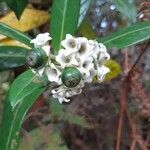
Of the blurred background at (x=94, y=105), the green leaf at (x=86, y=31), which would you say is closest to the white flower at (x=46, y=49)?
the blurred background at (x=94, y=105)

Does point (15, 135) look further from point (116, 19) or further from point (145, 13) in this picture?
point (116, 19)

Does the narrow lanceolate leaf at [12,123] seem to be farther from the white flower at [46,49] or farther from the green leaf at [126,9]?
the green leaf at [126,9]

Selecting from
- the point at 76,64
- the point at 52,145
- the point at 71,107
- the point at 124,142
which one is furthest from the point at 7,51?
the point at 124,142

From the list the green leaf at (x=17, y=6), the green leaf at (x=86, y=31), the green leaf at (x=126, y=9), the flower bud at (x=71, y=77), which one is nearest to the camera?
the flower bud at (x=71, y=77)

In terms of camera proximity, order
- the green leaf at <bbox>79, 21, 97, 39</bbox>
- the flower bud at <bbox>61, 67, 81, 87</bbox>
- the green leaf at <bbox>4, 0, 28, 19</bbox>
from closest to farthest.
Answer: the flower bud at <bbox>61, 67, 81, 87</bbox> < the green leaf at <bbox>4, 0, 28, 19</bbox> < the green leaf at <bbox>79, 21, 97, 39</bbox>

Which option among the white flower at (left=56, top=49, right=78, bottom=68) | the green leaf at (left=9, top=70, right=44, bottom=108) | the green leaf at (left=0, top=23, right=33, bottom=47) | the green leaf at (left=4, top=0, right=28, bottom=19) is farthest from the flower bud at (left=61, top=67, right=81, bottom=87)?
the green leaf at (left=4, top=0, right=28, bottom=19)

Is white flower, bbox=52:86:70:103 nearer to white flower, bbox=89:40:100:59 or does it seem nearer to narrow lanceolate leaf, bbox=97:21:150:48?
white flower, bbox=89:40:100:59

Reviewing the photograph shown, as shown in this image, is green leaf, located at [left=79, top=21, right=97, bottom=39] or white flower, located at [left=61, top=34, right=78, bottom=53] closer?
white flower, located at [left=61, top=34, right=78, bottom=53]
